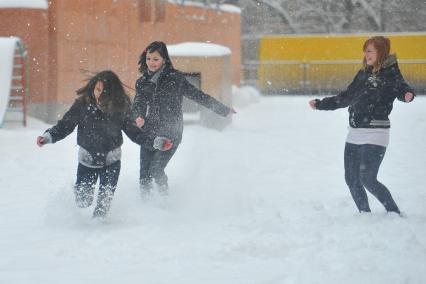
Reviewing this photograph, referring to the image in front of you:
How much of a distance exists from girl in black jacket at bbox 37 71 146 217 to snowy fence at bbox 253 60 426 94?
63.8ft

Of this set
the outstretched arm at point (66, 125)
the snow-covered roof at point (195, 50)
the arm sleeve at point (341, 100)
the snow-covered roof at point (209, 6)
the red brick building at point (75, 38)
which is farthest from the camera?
the snow-covered roof at point (209, 6)

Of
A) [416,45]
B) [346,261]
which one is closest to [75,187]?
[346,261]

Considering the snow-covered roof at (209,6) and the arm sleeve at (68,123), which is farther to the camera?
the snow-covered roof at (209,6)

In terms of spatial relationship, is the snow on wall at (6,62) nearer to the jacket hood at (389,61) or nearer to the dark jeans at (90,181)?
the dark jeans at (90,181)

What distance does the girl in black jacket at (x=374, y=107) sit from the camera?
5461mm

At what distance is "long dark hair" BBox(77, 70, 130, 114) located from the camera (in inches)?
218

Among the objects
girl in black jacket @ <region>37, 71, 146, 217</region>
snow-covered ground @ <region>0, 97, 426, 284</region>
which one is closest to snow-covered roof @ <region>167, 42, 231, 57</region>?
snow-covered ground @ <region>0, 97, 426, 284</region>

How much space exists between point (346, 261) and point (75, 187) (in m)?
2.48

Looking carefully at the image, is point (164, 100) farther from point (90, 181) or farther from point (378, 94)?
point (378, 94)

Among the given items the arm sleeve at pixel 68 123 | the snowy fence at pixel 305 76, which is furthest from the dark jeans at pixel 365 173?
the snowy fence at pixel 305 76

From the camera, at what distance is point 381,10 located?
2834 cm

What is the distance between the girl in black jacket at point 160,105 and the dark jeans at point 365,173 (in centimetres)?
133

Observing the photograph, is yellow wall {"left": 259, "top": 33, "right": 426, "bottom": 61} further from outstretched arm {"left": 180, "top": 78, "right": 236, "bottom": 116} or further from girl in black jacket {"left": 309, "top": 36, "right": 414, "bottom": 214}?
girl in black jacket {"left": 309, "top": 36, "right": 414, "bottom": 214}

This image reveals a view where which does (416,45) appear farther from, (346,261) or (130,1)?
(346,261)
